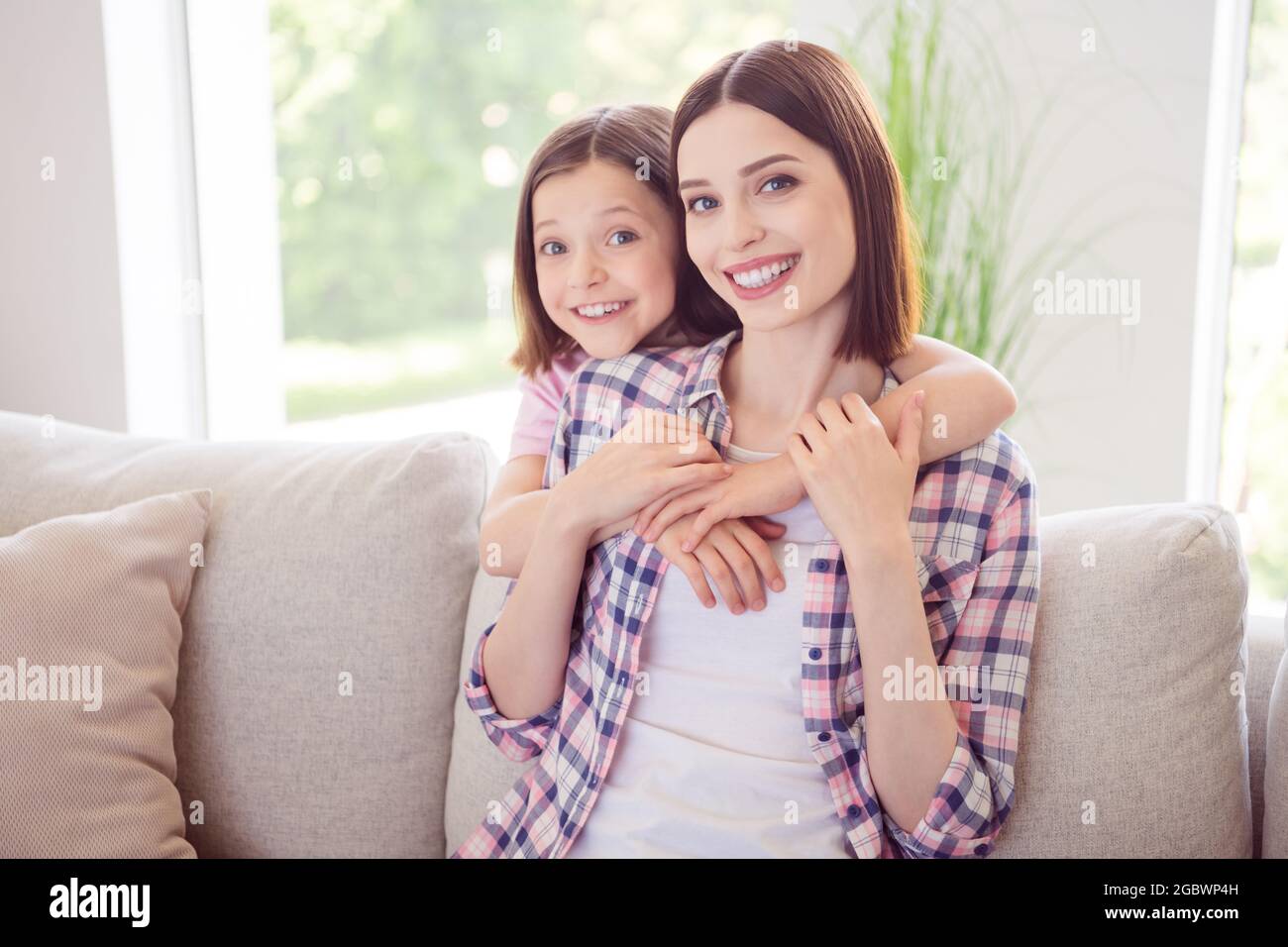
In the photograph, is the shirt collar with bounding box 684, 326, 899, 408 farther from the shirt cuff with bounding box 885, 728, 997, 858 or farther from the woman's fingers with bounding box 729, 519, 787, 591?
the shirt cuff with bounding box 885, 728, 997, 858

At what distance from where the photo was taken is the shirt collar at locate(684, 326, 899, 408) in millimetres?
1270

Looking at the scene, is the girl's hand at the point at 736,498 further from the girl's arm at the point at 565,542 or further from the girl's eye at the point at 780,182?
the girl's eye at the point at 780,182

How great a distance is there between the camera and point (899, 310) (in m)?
1.21

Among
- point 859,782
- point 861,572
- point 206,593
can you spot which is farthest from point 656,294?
point 206,593

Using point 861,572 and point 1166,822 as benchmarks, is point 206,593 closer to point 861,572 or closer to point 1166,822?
point 861,572

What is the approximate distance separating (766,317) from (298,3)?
112 inches

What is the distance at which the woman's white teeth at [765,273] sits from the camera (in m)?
1.16

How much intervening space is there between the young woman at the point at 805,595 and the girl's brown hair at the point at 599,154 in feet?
0.44

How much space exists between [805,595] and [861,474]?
0.47 ft

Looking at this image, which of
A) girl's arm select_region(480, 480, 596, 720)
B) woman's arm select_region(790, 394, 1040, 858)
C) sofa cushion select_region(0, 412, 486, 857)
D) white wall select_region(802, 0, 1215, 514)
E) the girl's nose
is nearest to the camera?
woman's arm select_region(790, 394, 1040, 858)

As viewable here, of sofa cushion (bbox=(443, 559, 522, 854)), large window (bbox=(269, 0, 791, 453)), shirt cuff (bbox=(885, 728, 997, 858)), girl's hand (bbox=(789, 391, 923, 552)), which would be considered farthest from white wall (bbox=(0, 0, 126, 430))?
shirt cuff (bbox=(885, 728, 997, 858))

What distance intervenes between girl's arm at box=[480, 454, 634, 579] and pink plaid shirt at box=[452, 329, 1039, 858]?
68 millimetres

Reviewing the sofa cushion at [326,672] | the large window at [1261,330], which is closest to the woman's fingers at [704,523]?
the sofa cushion at [326,672]

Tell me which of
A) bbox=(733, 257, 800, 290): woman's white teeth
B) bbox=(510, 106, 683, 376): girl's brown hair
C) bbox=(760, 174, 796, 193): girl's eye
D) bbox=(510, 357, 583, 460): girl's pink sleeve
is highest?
bbox=(510, 106, 683, 376): girl's brown hair
